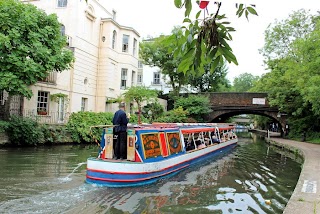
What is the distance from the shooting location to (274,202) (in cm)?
739

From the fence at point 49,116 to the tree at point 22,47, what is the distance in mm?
2718

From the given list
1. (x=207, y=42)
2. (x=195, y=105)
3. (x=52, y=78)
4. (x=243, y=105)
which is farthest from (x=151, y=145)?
(x=243, y=105)

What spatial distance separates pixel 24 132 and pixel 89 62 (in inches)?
337

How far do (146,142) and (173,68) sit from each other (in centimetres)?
2295

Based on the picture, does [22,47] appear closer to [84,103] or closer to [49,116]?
[49,116]

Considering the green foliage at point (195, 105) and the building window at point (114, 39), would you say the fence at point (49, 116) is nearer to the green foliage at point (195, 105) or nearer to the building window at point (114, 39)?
the building window at point (114, 39)

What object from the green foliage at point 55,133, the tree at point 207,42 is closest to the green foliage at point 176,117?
the green foliage at point 55,133

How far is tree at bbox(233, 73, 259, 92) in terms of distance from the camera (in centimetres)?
8025

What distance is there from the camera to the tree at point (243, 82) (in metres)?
80.2

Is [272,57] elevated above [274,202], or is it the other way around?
[272,57]

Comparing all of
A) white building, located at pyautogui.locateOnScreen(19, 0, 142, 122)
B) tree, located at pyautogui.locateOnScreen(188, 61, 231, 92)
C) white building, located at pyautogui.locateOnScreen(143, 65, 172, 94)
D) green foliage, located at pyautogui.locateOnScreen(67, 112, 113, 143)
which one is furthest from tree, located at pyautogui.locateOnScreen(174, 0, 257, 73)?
white building, located at pyautogui.locateOnScreen(143, 65, 172, 94)

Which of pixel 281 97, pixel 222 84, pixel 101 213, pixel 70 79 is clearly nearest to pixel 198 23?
pixel 101 213

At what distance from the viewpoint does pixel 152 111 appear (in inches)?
1039

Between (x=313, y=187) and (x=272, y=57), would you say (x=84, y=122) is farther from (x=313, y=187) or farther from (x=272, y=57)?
(x=272, y=57)
